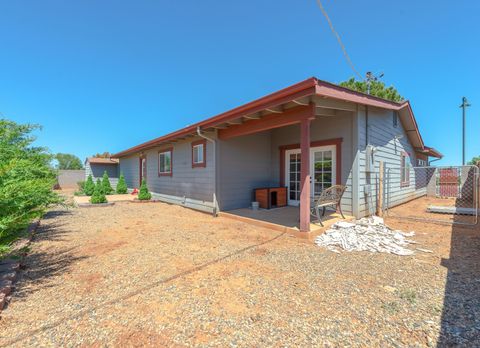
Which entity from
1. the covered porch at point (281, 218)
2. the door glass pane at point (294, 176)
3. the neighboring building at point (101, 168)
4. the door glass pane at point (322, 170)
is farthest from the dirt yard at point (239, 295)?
the neighboring building at point (101, 168)

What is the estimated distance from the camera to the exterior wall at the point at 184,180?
6961mm

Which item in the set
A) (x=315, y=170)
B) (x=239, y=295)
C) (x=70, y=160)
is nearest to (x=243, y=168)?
(x=315, y=170)

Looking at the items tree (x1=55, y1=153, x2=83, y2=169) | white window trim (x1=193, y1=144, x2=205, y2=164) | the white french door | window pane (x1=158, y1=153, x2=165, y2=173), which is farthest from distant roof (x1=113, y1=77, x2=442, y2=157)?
tree (x1=55, y1=153, x2=83, y2=169)

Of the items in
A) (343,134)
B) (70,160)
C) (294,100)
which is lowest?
(343,134)

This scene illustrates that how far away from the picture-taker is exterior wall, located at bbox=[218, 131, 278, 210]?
664 centimetres

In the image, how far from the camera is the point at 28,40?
7.84 m

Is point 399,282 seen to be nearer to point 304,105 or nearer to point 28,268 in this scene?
point 304,105

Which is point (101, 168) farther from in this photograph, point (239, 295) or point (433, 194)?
point (433, 194)

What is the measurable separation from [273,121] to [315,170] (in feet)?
7.81

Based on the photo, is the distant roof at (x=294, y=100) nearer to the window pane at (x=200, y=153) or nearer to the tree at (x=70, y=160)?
the window pane at (x=200, y=153)

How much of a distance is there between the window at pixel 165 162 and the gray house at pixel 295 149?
6 centimetres

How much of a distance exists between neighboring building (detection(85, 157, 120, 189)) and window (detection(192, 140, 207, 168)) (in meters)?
12.6

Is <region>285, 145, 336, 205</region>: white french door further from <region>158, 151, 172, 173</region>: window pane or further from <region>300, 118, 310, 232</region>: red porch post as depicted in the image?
<region>158, 151, 172, 173</region>: window pane

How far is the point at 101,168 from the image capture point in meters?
18.0
